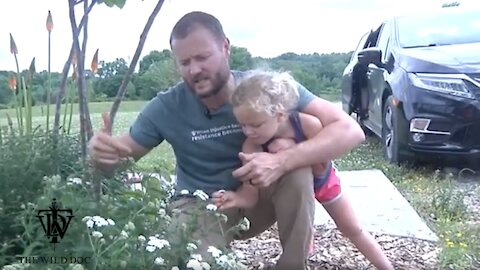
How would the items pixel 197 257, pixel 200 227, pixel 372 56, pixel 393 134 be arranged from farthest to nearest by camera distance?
pixel 372 56 → pixel 393 134 → pixel 200 227 → pixel 197 257

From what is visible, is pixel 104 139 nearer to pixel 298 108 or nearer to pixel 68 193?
pixel 68 193

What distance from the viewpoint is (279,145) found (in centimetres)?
272

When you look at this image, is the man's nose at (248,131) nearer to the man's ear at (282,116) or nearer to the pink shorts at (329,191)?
the man's ear at (282,116)

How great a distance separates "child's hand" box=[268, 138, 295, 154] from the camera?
8.88 feet

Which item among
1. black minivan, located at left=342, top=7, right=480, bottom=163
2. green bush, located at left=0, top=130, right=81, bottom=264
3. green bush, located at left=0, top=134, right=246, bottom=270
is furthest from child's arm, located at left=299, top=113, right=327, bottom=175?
black minivan, located at left=342, top=7, right=480, bottom=163

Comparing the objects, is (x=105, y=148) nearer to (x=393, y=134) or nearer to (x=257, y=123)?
(x=257, y=123)

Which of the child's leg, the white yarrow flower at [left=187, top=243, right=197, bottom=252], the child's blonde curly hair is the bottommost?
the child's leg

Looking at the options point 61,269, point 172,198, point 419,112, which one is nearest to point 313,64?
point 419,112

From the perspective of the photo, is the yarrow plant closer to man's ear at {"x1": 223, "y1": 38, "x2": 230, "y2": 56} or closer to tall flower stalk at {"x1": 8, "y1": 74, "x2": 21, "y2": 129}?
man's ear at {"x1": 223, "y1": 38, "x2": 230, "y2": 56}

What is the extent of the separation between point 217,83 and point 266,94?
19 cm

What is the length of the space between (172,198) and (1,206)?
2.27ft

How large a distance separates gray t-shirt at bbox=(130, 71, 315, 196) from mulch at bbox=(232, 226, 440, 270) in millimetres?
540

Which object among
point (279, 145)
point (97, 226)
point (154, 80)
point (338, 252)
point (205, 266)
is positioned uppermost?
point (154, 80)

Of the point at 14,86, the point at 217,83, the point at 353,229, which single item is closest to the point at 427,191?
the point at 353,229
